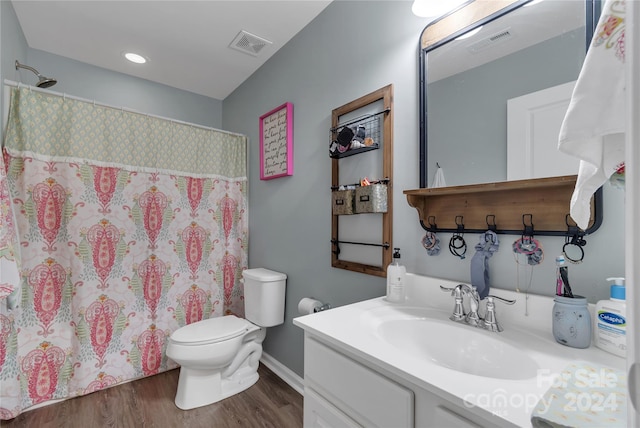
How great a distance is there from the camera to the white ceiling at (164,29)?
1746 mm

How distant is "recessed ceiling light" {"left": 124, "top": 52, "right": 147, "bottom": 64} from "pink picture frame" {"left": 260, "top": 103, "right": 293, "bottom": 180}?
105 centimetres

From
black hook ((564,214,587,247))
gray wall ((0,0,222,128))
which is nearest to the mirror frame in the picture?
black hook ((564,214,587,247))

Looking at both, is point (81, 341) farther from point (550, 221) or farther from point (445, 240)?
point (550, 221)

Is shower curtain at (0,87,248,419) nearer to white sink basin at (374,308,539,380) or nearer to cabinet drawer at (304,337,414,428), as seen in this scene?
cabinet drawer at (304,337,414,428)

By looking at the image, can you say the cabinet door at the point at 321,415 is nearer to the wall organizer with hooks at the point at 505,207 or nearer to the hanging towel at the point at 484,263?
the hanging towel at the point at 484,263

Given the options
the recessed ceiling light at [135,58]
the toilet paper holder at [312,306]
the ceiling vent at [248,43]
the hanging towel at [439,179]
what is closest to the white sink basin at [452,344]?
the hanging towel at [439,179]

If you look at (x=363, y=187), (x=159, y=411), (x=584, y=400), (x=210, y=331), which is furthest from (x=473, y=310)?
(x=159, y=411)

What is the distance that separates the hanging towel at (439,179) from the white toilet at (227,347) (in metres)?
1.25

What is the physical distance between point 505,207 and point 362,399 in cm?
75

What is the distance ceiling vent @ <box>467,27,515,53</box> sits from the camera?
0.99 metres

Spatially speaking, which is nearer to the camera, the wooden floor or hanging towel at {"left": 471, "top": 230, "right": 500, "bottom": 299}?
hanging towel at {"left": 471, "top": 230, "right": 500, "bottom": 299}

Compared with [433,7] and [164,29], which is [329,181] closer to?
[433,7]

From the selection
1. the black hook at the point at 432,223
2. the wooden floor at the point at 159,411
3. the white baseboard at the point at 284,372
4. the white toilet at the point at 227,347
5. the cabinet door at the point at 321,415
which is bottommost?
the wooden floor at the point at 159,411

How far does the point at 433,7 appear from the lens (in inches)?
45.1
